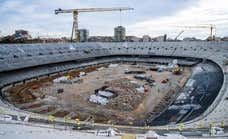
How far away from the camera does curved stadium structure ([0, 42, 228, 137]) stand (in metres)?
24.4

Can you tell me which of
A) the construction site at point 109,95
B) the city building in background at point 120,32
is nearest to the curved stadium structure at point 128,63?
the construction site at point 109,95

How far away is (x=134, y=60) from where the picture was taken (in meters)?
70.9

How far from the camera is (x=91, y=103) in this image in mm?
31859

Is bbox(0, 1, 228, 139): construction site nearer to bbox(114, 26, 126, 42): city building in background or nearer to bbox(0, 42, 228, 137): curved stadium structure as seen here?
bbox(0, 42, 228, 137): curved stadium structure

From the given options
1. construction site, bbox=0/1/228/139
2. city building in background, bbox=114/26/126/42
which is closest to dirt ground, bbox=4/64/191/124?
construction site, bbox=0/1/228/139

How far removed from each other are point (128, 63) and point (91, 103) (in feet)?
123

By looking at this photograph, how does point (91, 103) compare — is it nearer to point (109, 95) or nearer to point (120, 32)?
point (109, 95)

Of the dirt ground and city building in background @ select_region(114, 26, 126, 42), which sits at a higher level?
city building in background @ select_region(114, 26, 126, 42)

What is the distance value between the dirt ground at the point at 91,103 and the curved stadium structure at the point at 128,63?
0.19m

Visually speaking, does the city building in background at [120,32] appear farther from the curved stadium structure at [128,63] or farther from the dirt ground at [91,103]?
the dirt ground at [91,103]

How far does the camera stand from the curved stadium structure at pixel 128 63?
80.1ft

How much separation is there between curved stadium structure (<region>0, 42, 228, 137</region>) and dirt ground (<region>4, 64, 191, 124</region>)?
0.64ft

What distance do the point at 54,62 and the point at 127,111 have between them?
2841 cm

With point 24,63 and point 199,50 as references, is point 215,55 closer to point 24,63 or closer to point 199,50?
point 199,50
